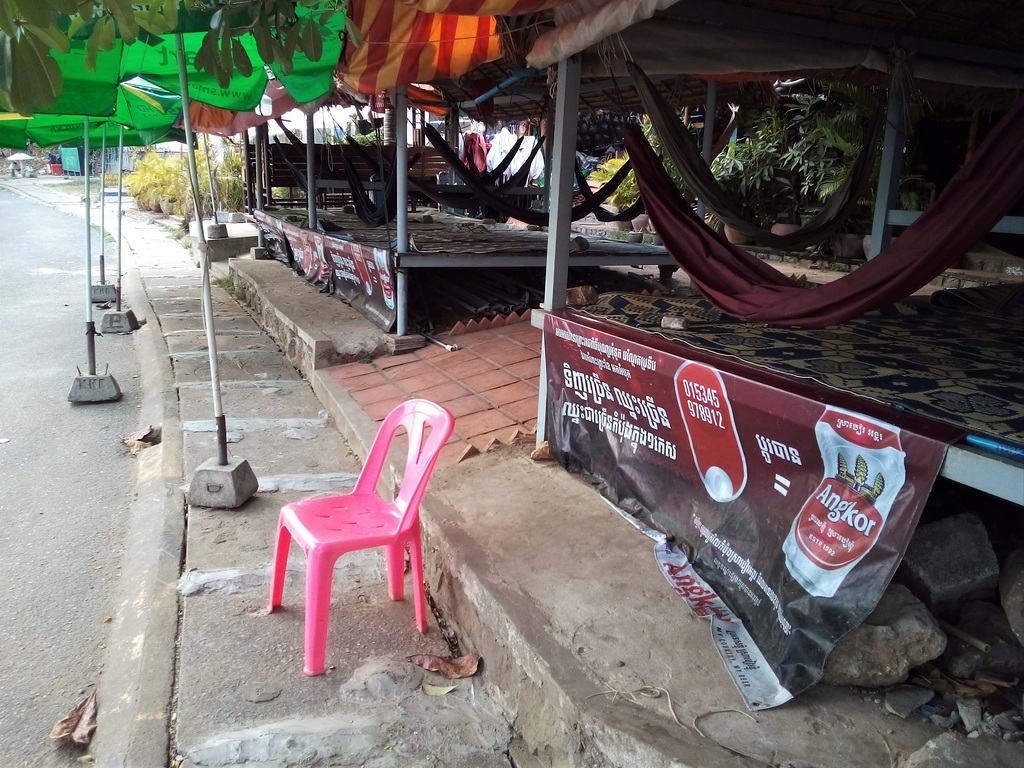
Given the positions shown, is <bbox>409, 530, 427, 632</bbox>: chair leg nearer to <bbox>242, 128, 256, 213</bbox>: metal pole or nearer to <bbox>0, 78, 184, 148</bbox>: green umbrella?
<bbox>0, 78, 184, 148</bbox>: green umbrella

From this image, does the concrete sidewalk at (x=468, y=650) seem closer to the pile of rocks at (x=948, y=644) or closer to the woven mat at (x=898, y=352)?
the pile of rocks at (x=948, y=644)

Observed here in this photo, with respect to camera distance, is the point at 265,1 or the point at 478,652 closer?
the point at 265,1

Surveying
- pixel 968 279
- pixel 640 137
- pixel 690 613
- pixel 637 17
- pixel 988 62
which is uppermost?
pixel 988 62

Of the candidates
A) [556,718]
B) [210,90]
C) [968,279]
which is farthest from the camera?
[968,279]

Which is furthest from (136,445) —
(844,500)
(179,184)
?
(179,184)

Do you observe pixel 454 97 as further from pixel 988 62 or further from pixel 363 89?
pixel 988 62

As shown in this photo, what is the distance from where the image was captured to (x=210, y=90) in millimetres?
5074

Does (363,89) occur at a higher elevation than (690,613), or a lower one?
higher

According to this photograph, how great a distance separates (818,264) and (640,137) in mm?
5003

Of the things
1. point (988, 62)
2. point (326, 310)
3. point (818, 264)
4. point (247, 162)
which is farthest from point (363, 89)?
point (247, 162)

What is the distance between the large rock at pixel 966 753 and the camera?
1617mm

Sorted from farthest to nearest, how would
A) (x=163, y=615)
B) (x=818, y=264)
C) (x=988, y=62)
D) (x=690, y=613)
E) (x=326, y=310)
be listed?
1. (x=818, y=264)
2. (x=326, y=310)
3. (x=988, y=62)
4. (x=163, y=615)
5. (x=690, y=613)

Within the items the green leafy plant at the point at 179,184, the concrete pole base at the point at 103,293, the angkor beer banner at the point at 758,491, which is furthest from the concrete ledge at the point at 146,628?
the green leafy plant at the point at 179,184

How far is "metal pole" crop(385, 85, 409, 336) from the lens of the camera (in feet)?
17.7
